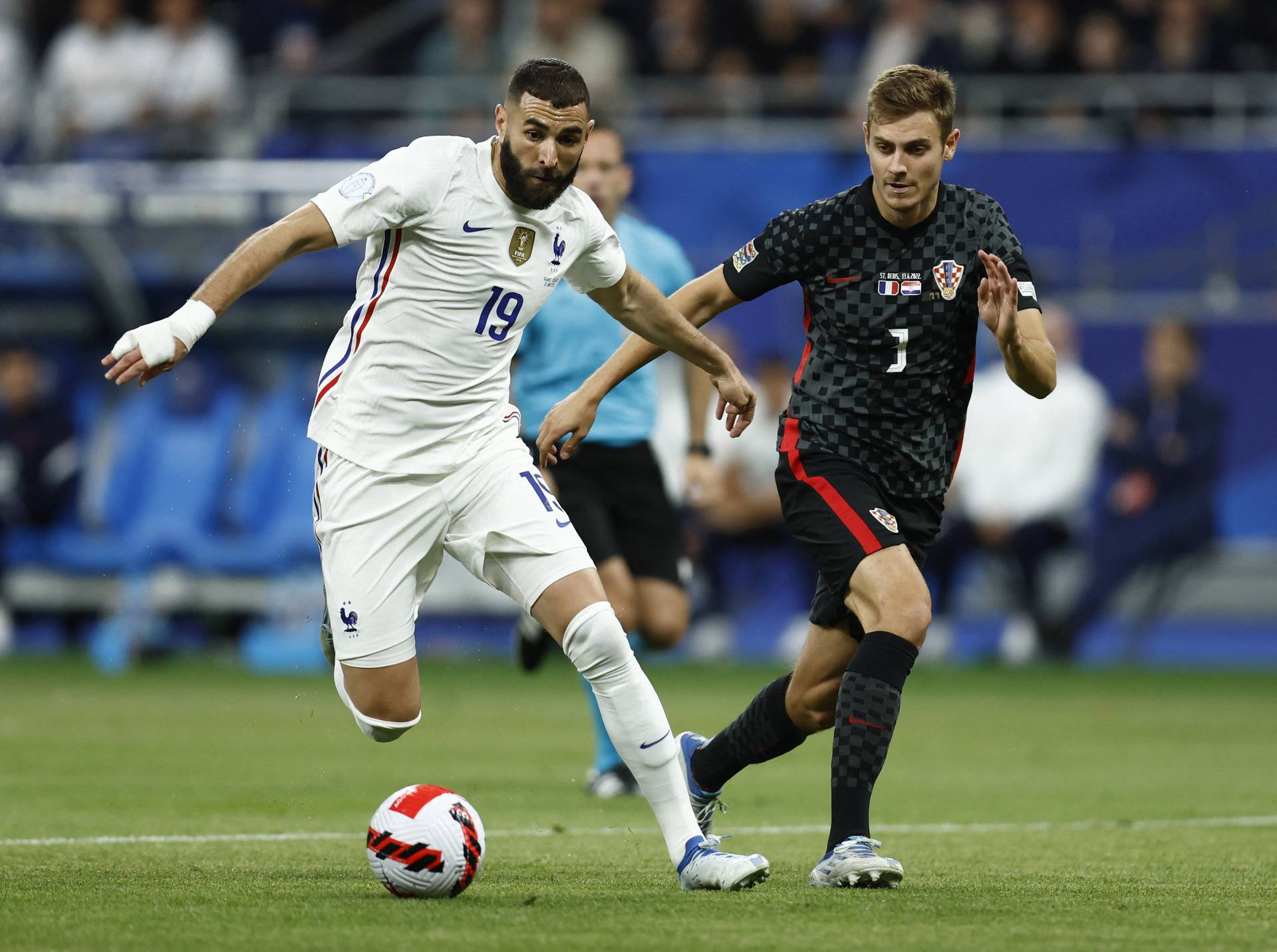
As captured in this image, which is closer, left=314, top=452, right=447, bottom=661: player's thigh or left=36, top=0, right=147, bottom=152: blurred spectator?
left=314, top=452, right=447, bottom=661: player's thigh

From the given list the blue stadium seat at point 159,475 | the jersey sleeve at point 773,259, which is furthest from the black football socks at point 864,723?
the blue stadium seat at point 159,475

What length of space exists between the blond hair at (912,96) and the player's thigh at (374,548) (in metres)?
1.81

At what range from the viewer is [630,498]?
9.22 m

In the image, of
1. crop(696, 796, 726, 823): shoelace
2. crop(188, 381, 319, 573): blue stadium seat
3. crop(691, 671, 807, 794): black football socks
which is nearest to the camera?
crop(691, 671, 807, 794): black football socks

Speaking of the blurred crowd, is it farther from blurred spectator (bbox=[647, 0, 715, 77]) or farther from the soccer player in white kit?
the soccer player in white kit

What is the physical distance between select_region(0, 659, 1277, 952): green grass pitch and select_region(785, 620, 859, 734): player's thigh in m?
0.51

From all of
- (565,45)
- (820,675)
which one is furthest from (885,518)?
(565,45)

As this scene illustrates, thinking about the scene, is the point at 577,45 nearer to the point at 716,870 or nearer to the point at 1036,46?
the point at 1036,46

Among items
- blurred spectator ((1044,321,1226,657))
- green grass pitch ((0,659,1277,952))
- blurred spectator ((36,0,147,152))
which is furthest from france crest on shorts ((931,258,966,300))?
blurred spectator ((36,0,147,152))

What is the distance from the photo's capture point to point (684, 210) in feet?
57.2

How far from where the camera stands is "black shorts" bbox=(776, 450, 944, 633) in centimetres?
616

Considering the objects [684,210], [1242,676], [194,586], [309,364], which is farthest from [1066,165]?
[194,586]

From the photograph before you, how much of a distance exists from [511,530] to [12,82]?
49.5 feet

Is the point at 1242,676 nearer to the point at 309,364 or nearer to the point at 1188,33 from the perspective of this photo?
the point at 1188,33
